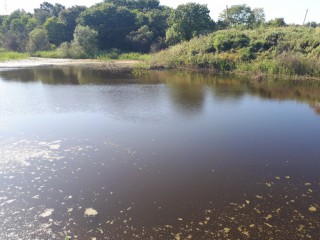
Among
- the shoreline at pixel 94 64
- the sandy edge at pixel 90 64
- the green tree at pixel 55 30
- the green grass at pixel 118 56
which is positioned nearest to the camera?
the shoreline at pixel 94 64

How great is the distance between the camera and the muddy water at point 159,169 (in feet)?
27.3

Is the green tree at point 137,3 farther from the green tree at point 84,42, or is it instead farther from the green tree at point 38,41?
the green tree at point 84,42

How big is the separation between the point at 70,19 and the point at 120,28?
14243 millimetres

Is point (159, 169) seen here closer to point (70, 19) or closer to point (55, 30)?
point (55, 30)

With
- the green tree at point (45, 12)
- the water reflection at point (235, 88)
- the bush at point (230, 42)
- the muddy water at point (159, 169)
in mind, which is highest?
the green tree at point (45, 12)

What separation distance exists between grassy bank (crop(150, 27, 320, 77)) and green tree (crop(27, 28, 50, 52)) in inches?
1192

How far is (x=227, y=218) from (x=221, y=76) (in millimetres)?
27640

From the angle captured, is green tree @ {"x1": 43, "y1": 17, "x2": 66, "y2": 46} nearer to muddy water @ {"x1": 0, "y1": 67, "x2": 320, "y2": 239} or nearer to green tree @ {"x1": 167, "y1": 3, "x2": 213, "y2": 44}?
green tree @ {"x1": 167, "y1": 3, "x2": 213, "y2": 44}

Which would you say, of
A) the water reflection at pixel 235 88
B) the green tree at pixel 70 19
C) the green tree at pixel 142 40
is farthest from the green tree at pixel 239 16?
the green tree at pixel 70 19

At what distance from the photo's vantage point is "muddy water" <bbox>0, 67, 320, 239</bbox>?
832 centimetres

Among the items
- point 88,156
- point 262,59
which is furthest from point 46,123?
point 262,59

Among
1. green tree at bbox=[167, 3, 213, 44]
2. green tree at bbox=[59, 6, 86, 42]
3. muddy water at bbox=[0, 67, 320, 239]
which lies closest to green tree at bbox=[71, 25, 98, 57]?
green tree at bbox=[59, 6, 86, 42]

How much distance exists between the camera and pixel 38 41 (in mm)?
64500

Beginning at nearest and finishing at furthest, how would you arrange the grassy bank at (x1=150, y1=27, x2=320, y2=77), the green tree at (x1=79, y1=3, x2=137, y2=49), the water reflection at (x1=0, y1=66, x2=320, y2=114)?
the water reflection at (x1=0, y1=66, x2=320, y2=114), the grassy bank at (x1=150, y1=27, x2=320, y2=77), the green tree at (x1=79, y1=3, x2=137, y2=49)
